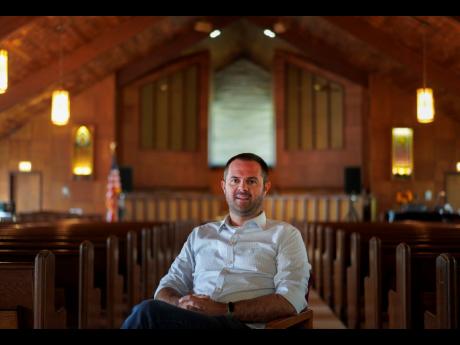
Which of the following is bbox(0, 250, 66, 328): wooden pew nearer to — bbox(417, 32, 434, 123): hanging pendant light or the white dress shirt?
the white dress shirt

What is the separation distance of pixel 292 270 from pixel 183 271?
51cm

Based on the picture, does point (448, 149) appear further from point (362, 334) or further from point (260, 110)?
point (362, 334)

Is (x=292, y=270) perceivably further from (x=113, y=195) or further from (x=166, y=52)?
(x=166, y=52)

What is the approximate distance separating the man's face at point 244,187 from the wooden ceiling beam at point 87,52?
9.02 m

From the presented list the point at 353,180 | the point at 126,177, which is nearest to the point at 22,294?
the point at 126,177

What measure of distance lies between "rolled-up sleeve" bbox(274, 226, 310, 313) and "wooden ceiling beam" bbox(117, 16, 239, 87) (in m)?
11.0

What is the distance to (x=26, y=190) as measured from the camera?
13.9 metres

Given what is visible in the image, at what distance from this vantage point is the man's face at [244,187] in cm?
265

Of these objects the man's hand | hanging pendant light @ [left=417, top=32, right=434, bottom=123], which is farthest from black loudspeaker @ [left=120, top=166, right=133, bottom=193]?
the man's hand

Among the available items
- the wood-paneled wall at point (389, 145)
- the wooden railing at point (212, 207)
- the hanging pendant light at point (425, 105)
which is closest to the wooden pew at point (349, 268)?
the hanging pendant light at point (425, 105)

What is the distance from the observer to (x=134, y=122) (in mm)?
14922

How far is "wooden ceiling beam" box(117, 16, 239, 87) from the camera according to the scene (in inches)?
522

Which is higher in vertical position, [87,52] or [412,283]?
[87,52]

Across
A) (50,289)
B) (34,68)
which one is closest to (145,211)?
(34,68)
